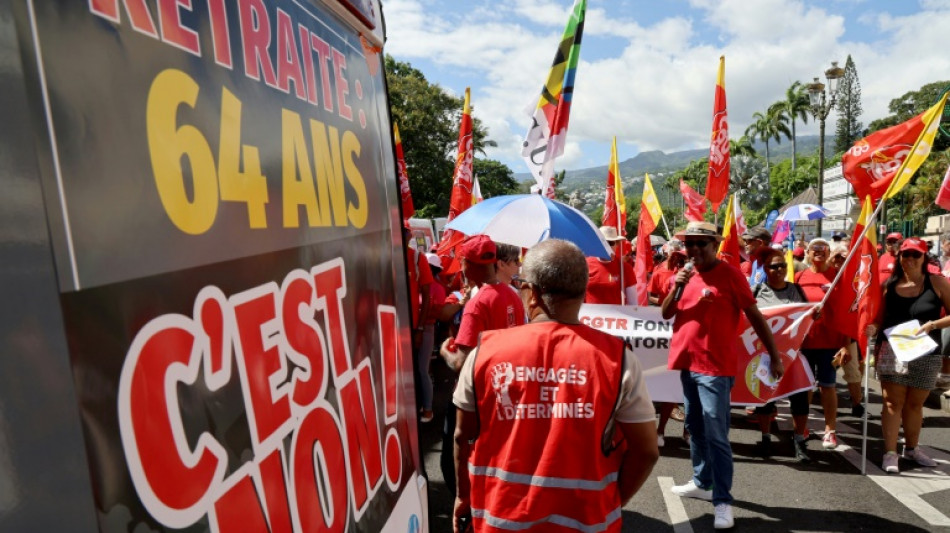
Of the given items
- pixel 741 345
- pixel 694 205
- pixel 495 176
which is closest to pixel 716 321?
pixel 741 345

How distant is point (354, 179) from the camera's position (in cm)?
167

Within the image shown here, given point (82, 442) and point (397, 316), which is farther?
point (397, 316)

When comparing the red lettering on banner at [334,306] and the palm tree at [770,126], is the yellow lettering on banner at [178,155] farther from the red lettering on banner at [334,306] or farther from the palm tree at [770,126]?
the palm tree at [770,126]

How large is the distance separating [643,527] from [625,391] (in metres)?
2.66

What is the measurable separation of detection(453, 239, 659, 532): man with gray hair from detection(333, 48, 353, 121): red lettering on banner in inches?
34.2

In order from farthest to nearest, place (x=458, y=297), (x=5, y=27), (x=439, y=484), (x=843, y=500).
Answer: (x=458, y=297) → (x=439, y=484) → (x=843, y=500) → (x=5, y=27)

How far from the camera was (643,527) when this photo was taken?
4340 millimetres

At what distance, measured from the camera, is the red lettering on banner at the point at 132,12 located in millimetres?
838

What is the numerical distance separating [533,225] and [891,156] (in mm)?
3407

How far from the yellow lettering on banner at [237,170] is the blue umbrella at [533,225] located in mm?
2886

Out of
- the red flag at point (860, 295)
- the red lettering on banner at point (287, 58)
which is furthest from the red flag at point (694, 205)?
the red lettering on banner at point (287, 58)

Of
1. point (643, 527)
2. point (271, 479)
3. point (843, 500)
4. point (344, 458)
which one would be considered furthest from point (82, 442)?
point (843, 500)

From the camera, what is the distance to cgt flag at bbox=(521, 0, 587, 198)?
5.71 metres

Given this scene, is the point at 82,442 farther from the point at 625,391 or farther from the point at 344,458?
the point at 625,391
